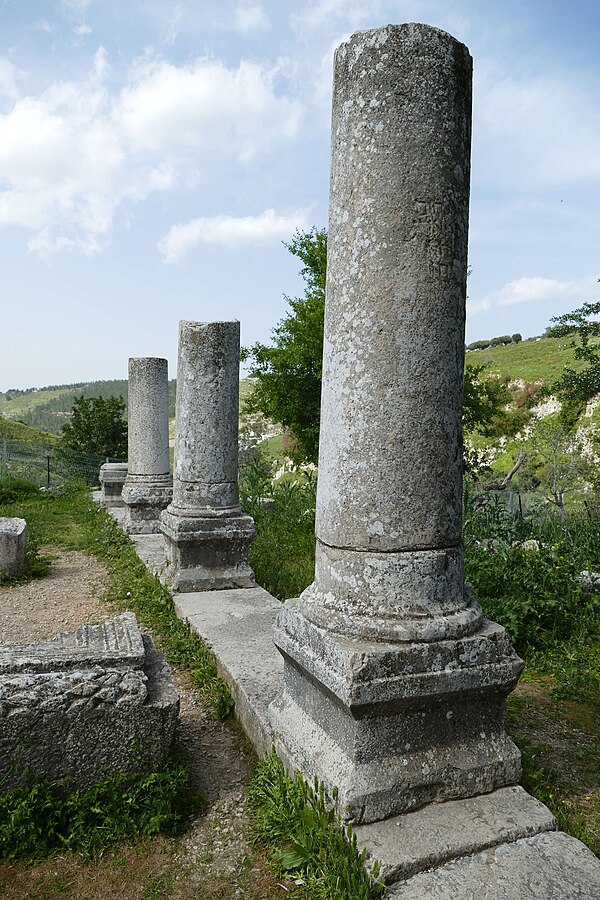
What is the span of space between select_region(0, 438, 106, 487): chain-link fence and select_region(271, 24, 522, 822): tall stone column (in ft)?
52.3

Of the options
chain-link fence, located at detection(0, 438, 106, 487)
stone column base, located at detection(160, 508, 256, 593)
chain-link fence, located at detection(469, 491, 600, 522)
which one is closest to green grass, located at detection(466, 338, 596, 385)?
chain-link fence, located at detection(469, 491, 600, 522)

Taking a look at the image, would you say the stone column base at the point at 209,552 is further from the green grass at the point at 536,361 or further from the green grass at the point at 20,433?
the green grass at the point at 536,361

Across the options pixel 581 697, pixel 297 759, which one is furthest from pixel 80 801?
pixel 581 697

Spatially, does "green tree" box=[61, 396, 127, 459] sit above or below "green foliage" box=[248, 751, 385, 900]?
above

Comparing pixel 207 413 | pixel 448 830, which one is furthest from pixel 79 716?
pixel 207 413

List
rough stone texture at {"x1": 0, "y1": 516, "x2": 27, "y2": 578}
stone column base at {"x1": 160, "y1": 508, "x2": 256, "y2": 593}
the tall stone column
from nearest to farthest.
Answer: the tall stone column < stone column base at {"x1": 160, "y1": 508, "x2": 256, "y2": 593} < rough stone texture at {"x1": 0, "y1": 516, "x2": 27, "y2": 578}

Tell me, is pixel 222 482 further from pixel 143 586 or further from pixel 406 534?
pixel 406 534

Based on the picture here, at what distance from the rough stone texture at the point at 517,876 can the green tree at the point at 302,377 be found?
17597 mm

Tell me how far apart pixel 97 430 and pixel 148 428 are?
1468 centimetres

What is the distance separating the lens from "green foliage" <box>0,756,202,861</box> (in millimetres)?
2729

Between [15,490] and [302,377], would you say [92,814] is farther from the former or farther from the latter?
[302,377]

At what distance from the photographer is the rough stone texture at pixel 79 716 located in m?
2.86

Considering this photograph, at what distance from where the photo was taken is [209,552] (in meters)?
6.43

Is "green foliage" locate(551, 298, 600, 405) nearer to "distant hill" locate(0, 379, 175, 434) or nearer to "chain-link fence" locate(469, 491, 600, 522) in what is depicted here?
"chain-link fence" locate(469, 491, 600, 522)
